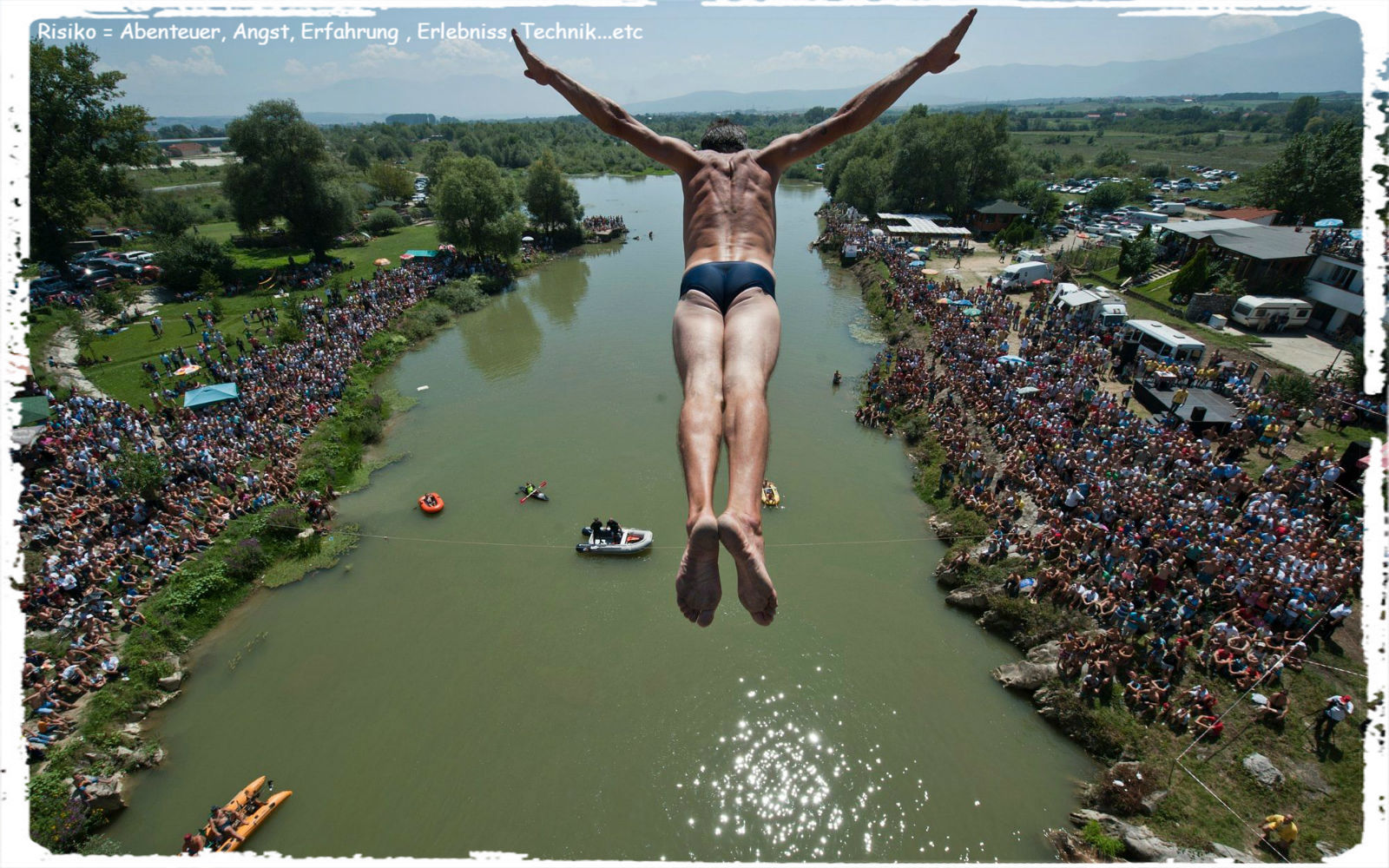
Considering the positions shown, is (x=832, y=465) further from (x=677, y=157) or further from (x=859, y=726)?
(x=677, y=157)

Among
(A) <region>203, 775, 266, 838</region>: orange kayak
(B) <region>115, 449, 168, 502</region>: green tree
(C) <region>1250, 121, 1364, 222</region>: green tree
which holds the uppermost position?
(C) <region>1250, 121, 1364, 222</region>: green tree

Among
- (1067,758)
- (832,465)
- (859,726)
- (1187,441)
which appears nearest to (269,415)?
(832,465)

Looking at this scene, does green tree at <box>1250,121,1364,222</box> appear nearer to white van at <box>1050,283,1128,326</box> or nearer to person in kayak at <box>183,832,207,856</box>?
white van at <box>1050,283,1128,326</box>

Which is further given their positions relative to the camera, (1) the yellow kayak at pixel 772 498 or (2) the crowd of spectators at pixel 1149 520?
(1) the yellow kayak at pixel 772 498

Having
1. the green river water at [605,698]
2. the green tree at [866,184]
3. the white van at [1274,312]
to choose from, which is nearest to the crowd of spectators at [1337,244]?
the white van at [1274,312]

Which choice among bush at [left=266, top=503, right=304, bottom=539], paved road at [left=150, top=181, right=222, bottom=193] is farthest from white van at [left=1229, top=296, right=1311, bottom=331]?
paved road at [left=150, top=181, right=222, bottom=193]

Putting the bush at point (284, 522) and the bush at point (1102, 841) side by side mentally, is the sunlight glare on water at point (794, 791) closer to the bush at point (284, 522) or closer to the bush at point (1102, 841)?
the bush at point (1102, 841)

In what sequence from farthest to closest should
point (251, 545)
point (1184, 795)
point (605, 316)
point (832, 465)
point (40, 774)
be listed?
point (605, 316) → point (832, 465) → point (251, 545) → point (40, 774) → point (1184, 795)
